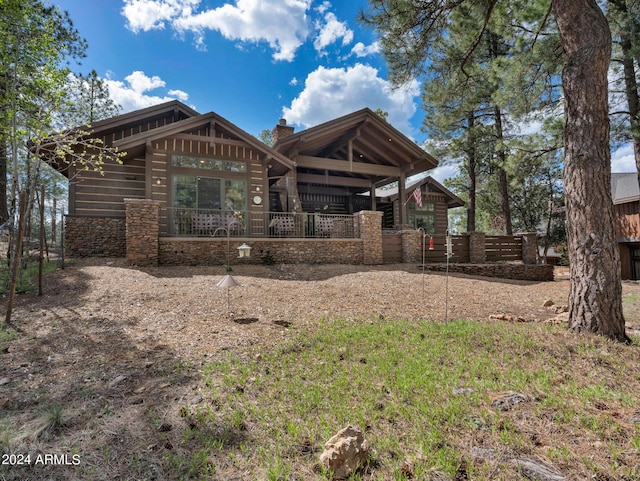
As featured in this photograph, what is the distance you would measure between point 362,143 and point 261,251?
7808mm

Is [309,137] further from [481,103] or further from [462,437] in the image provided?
[462,437]

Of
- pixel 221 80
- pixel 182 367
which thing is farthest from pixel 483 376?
pixel 221 80

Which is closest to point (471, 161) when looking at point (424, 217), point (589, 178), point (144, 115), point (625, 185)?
point (424, 217)

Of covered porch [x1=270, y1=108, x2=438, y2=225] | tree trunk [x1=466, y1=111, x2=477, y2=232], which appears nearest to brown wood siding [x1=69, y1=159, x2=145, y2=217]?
covered porch [x1=270, y1=108, x2=438, y2=225]

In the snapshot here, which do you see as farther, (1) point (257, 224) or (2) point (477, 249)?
(2) point (477, 249)

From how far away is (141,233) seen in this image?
862 centimetres

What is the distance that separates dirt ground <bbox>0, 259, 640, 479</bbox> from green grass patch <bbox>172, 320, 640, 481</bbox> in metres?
0.55

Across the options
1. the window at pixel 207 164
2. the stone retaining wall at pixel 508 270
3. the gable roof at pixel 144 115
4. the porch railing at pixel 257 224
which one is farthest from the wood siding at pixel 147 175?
the stone retaining wall at pixel 508 270

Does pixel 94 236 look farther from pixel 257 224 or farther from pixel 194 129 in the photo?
pixel 257 224

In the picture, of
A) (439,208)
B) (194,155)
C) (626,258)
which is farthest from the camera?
(439,208)

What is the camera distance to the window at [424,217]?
1942 centimetres

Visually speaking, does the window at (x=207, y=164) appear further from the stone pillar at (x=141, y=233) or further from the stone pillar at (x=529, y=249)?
the stone pillar at (x=529, y=249)

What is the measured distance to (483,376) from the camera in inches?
124

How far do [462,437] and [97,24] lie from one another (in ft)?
47.2
